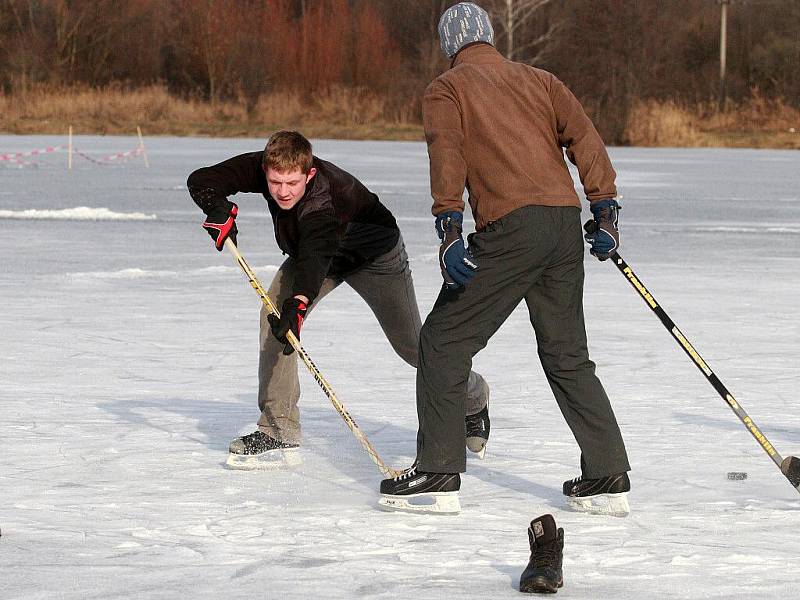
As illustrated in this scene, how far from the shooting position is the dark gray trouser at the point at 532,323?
13.8ft

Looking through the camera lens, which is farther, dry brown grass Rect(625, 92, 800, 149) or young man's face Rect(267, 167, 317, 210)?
dry brown grass Rect(625, 92, 800, 149)

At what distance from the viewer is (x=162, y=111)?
128 feet

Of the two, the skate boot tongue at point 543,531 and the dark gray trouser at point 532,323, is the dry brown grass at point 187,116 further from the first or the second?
the skate boot tongue at point 543,531

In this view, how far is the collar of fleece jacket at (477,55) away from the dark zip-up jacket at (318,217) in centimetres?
67

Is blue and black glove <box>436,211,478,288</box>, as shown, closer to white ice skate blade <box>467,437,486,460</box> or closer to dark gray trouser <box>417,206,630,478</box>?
dark gray trouser <box>417,206,630,478</box>

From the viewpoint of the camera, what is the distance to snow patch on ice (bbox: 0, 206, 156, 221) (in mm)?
14672

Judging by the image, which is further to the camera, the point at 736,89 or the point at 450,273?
the point at 736,89

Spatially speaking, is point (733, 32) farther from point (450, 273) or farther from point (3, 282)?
point (450, 273)

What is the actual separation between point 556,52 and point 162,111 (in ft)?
46.1

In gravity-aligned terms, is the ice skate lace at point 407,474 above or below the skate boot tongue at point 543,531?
below

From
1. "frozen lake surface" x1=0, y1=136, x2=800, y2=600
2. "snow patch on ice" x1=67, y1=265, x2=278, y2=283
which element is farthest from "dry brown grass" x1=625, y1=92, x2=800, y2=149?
"snow patch on ice" x1=67, y1=265, x2=278, y2=283

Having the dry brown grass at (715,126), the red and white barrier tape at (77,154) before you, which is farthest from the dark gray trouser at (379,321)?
the dry brown grass at (715,126)

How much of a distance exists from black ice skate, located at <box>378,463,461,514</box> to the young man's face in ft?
3.08

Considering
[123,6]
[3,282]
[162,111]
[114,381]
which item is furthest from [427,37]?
[114,381]
